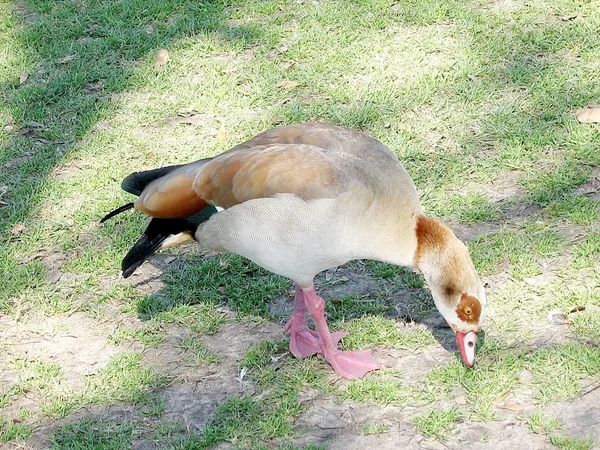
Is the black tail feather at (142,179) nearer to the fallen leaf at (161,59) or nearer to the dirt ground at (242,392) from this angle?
the dirt ground at (242,392)

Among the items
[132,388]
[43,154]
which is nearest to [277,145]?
[132,388]

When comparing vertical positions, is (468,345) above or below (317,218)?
below

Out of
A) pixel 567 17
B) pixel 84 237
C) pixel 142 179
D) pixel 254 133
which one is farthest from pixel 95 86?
pixel 567 17

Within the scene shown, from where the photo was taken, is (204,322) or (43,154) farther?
(43,154)

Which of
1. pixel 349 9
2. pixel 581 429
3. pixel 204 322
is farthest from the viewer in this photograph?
pixel 349 9

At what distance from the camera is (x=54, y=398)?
13.7 feet

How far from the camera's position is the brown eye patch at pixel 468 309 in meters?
3.87

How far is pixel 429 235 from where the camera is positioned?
3.98 m

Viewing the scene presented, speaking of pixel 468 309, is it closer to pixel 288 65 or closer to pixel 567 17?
pixel 288 65

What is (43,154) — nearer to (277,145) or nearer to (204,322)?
(204,322)

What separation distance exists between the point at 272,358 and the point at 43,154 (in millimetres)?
2654

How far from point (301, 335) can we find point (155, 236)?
0.91 meters

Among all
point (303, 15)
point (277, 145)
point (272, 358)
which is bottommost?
point (272, 358)

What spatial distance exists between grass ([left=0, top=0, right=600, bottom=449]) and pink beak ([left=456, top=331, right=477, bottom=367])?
126 mm
